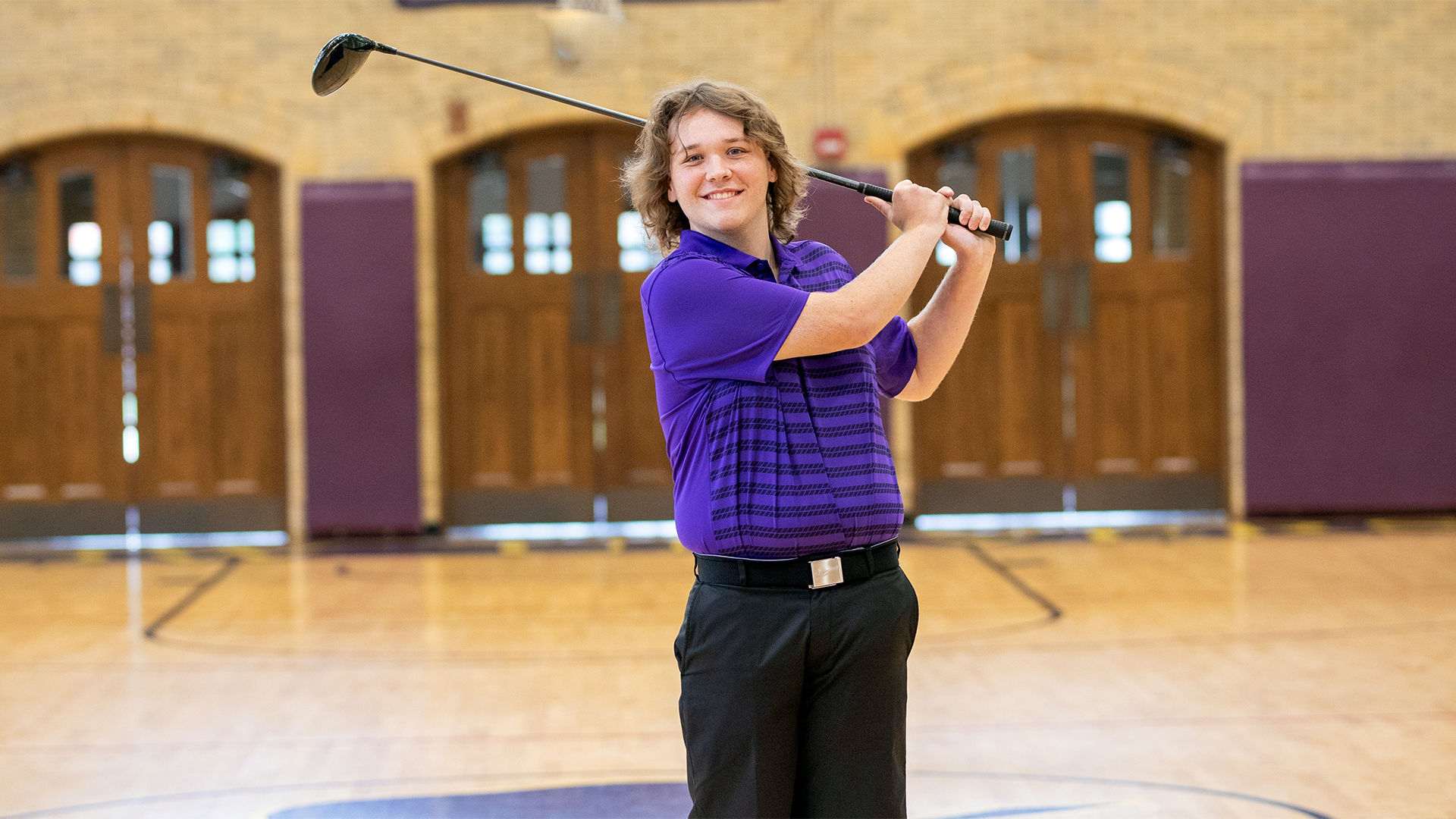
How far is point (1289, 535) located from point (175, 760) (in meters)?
5.45

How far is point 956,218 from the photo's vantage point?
1702mm

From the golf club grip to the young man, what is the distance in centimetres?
6

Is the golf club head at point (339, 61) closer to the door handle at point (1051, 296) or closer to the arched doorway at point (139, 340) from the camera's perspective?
the arched doorway at point (139, 340)

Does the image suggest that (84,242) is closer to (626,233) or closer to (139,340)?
(139,340)

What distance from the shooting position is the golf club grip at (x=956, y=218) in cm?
170

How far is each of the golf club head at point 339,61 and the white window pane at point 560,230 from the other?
5.28m

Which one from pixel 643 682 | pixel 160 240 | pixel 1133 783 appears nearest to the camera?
pixel 1133 783

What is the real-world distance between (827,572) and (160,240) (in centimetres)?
674

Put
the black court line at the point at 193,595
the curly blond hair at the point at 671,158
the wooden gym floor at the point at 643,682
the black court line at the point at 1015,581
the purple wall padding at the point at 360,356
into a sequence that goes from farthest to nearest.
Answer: the purple wall padding at the point at 360,356 → the black court line at the point at 1015,581 → the black court line at the point at 193,595 → the wooden gym floor at the point at 643,682 → the curly blond hair at the point at 671,158

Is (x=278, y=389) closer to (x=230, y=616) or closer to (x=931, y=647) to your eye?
(x=230, y=616)

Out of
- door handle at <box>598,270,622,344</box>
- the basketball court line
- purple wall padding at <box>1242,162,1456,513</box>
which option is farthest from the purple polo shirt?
purple wall padding at <box>1242,162,1456,513</box>

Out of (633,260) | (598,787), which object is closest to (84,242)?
(633,260)

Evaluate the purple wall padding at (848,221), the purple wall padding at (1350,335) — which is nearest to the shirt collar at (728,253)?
the purple wall padding at (848,221)

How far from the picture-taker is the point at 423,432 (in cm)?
735
